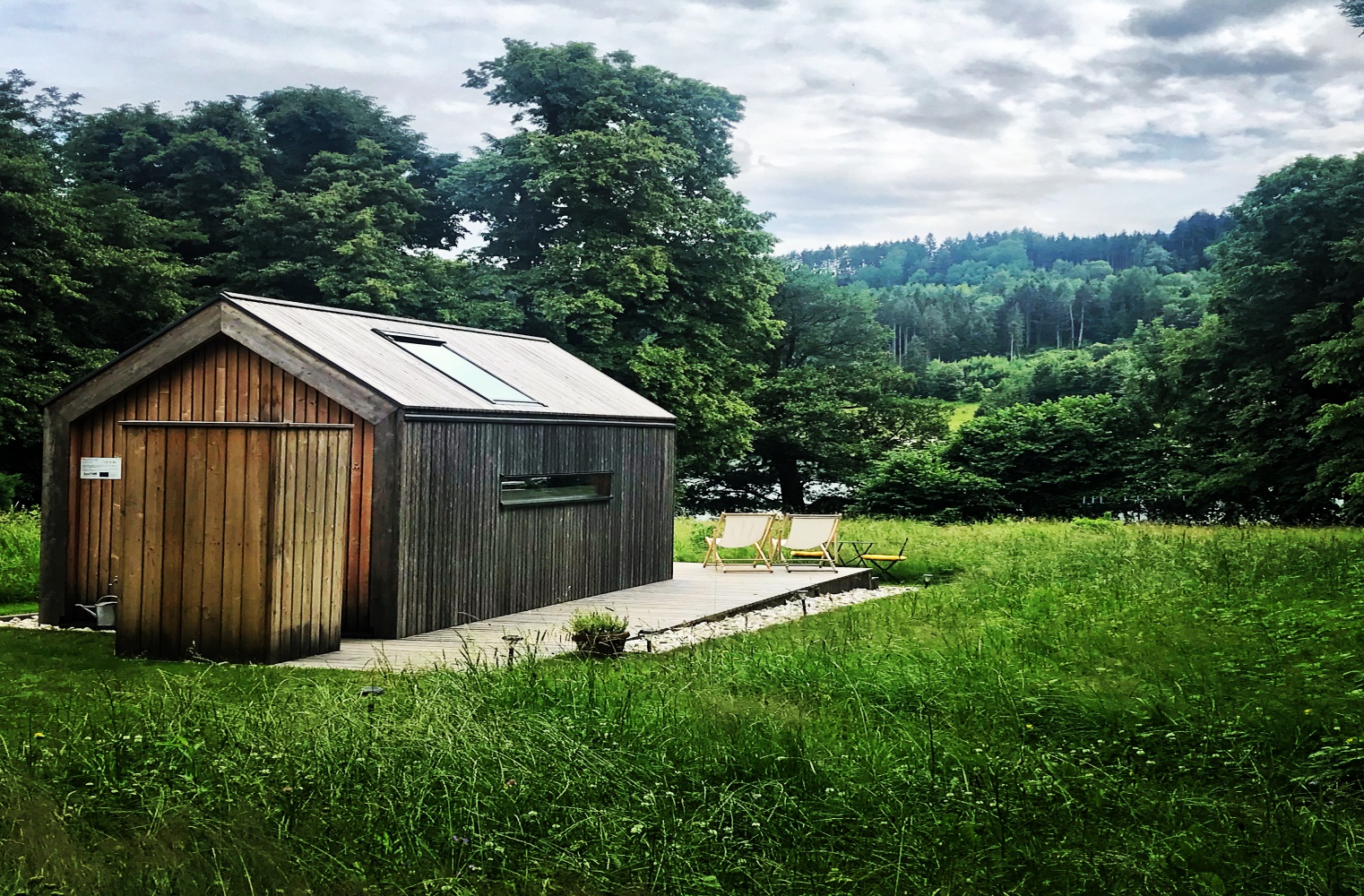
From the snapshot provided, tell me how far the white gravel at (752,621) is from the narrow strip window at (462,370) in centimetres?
276

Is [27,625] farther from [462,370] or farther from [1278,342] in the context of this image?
[1278,342]

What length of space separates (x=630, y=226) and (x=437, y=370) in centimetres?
1486

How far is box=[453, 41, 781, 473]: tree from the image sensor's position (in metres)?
24.3

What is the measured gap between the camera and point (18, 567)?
12.4 metres

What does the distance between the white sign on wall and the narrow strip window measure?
104 inches

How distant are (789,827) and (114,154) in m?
27.0

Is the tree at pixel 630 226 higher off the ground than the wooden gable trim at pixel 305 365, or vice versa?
the tree at pixel 630 226

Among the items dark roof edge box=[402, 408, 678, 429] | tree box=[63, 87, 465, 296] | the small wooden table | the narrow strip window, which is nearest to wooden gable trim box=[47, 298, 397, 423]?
dark roof edge box=[402, 408, 678, 429]

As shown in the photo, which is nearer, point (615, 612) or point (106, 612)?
point (106, 612)

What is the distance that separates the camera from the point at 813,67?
23516mm

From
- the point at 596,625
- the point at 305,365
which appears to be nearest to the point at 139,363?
the point at 305,365

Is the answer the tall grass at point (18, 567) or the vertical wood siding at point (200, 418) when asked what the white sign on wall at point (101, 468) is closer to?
the vertical wood siding at point (200, 418)

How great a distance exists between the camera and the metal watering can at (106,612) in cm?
996

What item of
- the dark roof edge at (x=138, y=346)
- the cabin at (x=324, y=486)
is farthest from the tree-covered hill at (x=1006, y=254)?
the dark roof edge at (x=138, y=346)
